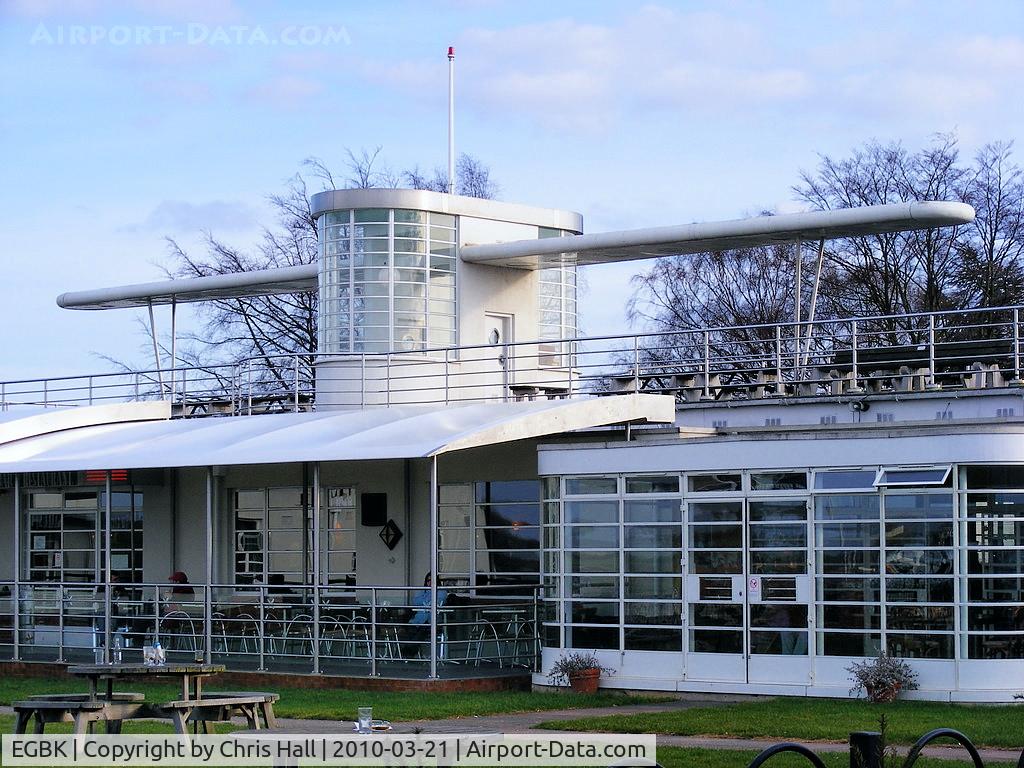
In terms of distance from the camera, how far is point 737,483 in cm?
1956

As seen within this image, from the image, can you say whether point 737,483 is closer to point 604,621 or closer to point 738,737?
point 604,621

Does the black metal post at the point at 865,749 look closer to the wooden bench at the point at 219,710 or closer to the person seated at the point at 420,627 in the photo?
the wooden bench at the point at 219,710

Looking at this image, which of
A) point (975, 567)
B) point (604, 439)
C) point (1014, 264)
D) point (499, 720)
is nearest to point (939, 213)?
point (604, 439)

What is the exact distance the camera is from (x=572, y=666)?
2019 centimetres

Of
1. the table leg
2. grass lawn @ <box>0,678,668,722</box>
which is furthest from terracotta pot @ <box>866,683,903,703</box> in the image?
the table leg

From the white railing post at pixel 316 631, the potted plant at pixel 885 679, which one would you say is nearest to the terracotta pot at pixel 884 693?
the potted plant at pixel 885 679

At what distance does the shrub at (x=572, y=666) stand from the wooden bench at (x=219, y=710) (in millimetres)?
6263

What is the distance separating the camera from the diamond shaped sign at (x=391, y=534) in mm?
25594

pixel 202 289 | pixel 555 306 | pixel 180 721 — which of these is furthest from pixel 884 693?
pixel 202 289

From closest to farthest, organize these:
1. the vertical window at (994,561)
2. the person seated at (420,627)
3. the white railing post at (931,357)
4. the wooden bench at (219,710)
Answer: the wooden bench at (219,710)
the vertical window at (994,561)
the person seated at (420,627)
the white railing post at (931,357)

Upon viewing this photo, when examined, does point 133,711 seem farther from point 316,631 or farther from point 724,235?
point 724,235

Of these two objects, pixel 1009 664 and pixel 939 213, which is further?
pixel 939 213

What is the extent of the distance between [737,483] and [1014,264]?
22927 mm

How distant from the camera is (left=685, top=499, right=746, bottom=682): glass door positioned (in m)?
19.4
